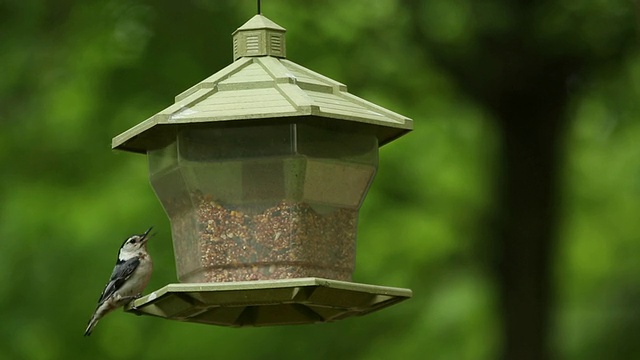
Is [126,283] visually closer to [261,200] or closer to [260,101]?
[261,200]

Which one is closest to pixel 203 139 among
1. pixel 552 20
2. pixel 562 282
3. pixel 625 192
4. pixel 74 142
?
pixel 552 20

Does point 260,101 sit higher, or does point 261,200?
point 260,101

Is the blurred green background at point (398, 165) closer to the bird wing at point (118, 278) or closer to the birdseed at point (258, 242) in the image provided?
the bird wing at point (118, 278)

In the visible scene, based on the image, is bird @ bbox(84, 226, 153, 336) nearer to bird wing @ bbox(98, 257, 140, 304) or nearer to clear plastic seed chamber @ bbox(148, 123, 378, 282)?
bird wing @ bbox(98, 257, 140, 304)

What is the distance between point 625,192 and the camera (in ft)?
54.7

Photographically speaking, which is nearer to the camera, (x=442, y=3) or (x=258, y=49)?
(x=258, y=49)

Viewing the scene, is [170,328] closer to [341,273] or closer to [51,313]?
[51,313]

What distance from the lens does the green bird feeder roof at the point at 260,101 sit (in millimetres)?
7840

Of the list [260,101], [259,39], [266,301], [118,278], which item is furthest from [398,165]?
[266,301]

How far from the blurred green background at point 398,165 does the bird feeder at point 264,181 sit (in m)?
4.97

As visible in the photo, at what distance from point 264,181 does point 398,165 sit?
7.65 meters

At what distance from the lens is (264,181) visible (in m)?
8.18

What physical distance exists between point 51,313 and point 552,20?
5.50 metres

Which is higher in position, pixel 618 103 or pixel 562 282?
pixel 618 103
